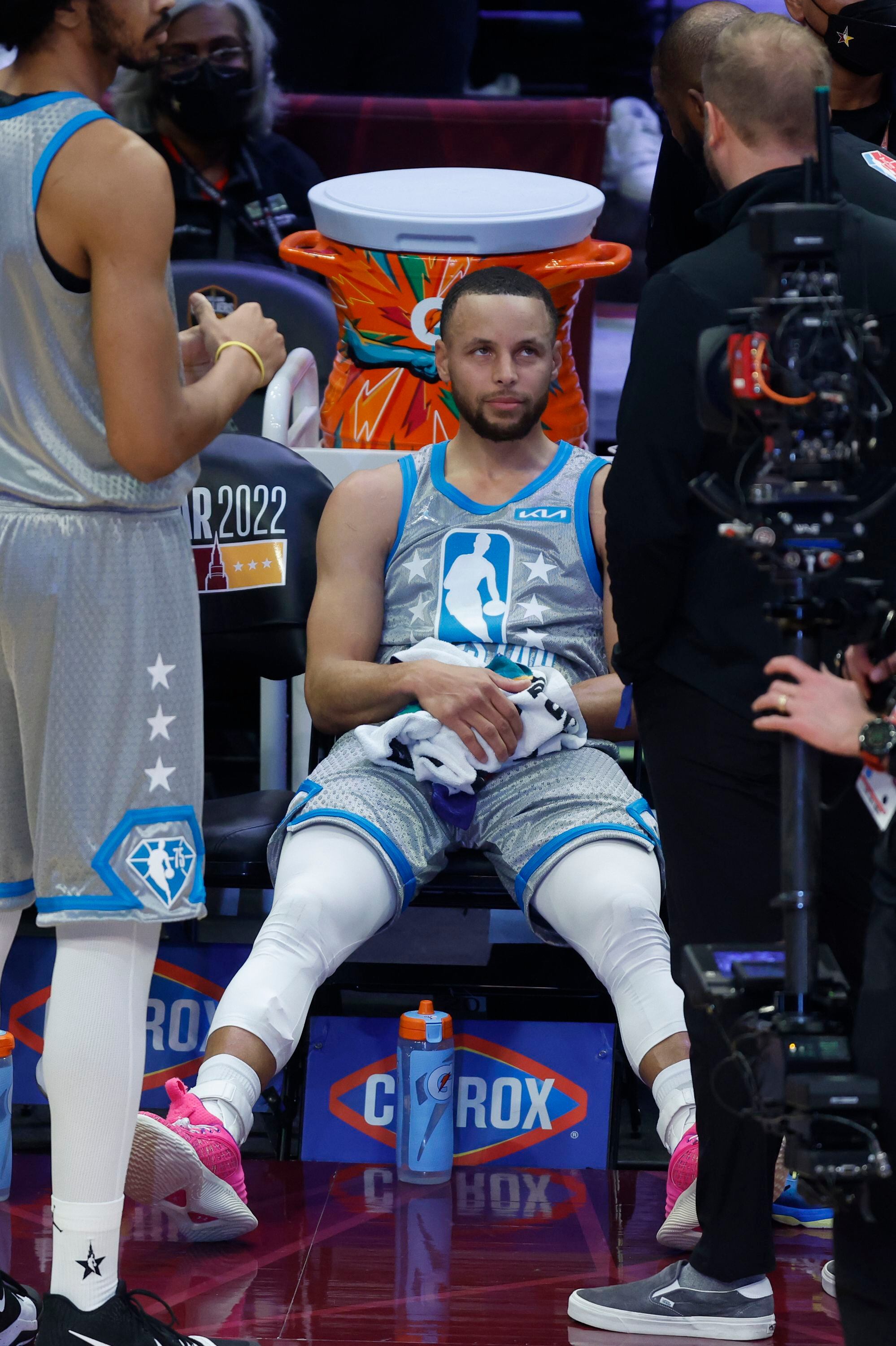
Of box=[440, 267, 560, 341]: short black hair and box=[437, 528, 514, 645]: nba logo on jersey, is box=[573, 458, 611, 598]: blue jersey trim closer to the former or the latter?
box=[437, 528, 514, 645]: nba logo on jersey

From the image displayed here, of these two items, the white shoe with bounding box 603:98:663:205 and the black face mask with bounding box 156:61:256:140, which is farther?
the white shoe with bounding box 603:98:663:205

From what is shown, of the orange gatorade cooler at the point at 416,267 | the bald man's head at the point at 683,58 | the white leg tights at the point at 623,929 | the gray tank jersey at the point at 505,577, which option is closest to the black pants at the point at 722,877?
the white leg tights at the point at 623,929

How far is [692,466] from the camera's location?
2.05 m

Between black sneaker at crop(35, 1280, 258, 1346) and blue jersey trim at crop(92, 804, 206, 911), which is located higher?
blue jersey trim at crop(92, 804, 206, 911)

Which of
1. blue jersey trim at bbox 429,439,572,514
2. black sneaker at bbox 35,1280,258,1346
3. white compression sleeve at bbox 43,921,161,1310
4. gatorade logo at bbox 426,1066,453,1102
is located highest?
blue jersey trim at bbox 429,439,572,514

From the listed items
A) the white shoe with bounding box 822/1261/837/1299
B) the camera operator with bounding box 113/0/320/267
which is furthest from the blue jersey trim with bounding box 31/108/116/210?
the camera operator with bounding box 113/0/320/267

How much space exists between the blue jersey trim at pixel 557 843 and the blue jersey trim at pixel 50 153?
55.7 inches

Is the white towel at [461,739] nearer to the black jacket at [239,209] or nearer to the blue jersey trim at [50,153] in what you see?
the blue jersey trim at [50,153]

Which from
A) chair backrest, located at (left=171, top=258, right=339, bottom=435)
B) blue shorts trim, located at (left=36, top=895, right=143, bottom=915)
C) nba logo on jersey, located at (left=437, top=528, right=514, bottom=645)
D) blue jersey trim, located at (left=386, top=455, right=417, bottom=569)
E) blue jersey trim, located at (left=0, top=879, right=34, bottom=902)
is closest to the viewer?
blue shorts trim, located at (left=36, top=895, right=143, bottom=915)

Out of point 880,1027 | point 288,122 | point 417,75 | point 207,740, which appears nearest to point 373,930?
point 880,1027

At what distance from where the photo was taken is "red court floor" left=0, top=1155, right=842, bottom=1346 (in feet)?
7.73

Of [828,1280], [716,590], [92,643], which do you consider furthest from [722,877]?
[92,643]

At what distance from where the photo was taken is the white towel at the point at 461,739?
2.97 m

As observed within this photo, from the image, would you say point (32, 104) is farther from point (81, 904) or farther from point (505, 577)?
point (505, 577)
